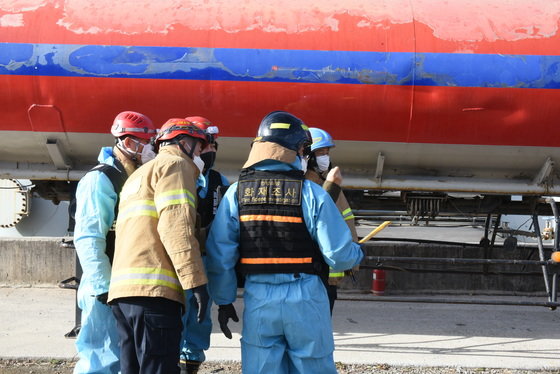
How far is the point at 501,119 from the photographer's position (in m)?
5.52

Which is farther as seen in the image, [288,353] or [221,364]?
[221,364]

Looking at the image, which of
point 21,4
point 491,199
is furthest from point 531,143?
point 21,4

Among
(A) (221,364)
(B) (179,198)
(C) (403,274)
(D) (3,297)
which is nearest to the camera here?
(B) (179,198)

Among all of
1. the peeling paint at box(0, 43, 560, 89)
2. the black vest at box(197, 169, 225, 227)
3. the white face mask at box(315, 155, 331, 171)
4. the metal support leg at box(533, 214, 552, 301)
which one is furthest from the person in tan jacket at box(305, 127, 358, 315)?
the metal support leg at box(533, 214, 552, 301)

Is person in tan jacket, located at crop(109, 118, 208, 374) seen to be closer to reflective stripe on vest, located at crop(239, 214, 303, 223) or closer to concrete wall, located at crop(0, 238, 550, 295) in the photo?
reflective stripe on vest, located at crop(239, 214, 303, 223)

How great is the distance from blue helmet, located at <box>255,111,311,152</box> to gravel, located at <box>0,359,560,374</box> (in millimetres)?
2243

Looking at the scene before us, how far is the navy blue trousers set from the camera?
10.4 feet

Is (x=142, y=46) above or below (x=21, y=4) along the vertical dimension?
below

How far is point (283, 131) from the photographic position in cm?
335

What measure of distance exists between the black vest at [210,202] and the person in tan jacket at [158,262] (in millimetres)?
891

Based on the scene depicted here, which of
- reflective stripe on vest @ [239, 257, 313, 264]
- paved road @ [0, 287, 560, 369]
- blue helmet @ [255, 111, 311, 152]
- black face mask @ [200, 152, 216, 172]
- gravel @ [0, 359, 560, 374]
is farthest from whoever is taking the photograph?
paved road @ [0, 287, 560, 369]

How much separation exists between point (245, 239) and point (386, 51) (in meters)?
2.77

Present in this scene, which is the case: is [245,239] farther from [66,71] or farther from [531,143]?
[531,143]

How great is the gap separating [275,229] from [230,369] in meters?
2.13
